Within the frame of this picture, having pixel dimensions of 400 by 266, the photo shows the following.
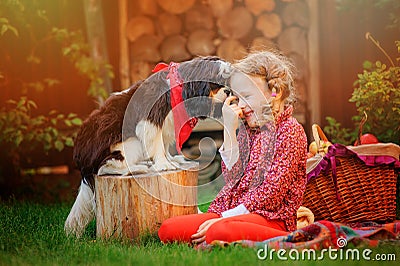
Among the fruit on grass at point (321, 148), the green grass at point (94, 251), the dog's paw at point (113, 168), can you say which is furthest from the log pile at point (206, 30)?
the green grass at point (94, 251)

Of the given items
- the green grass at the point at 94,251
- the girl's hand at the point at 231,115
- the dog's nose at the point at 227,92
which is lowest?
the green grass at the point at 94,251

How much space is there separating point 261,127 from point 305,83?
87.2 inches

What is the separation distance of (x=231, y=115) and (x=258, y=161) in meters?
0.23

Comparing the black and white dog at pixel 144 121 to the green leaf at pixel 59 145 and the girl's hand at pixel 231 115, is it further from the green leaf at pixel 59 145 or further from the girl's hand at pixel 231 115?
the green leaf at pixel 59 145

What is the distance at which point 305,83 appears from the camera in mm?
4797

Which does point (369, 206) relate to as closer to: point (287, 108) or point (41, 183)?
point (287, 108)

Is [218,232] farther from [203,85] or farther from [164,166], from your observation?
[203,85]

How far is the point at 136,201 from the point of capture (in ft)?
9.14

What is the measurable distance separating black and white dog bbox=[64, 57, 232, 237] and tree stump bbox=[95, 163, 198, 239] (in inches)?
4.9

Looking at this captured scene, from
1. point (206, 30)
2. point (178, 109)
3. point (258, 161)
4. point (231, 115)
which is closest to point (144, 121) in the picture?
point (178, 109)

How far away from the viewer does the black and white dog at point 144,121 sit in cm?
295

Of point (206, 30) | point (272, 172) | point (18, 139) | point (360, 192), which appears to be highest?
point (206, 30)

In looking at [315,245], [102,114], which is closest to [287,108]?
[315,245]

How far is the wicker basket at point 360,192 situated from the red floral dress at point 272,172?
508 mm
